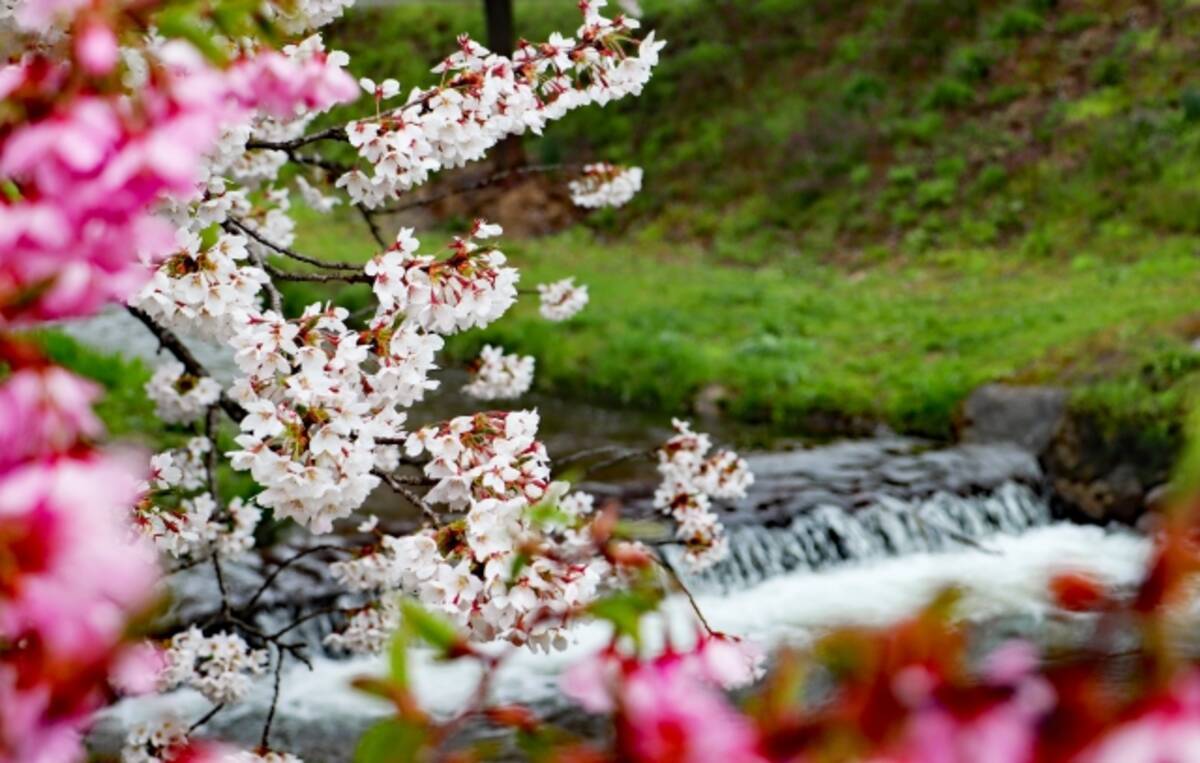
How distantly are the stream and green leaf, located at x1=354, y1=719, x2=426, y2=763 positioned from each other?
14.9 feet

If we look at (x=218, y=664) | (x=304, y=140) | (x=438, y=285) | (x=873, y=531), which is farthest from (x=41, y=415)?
(x=873, y=531)

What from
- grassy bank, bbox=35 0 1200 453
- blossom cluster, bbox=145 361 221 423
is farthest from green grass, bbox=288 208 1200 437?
blossom cluster, bbox=145 361 221 423

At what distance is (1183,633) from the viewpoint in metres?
6.10

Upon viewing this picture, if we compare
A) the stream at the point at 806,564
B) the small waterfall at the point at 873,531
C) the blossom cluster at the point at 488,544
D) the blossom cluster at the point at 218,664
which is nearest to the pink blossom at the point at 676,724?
the blossom cluster at the point at 488,544

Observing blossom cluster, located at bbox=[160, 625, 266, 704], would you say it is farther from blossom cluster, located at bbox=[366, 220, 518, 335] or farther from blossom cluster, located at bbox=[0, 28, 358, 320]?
blossom cluster, located at bbox=[0, 28, 358, 320]

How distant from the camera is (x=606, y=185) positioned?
4.80m

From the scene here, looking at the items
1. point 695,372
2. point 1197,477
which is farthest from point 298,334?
point 695,372

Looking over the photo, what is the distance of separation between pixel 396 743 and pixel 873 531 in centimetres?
710

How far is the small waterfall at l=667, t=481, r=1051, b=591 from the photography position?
7.31 meters

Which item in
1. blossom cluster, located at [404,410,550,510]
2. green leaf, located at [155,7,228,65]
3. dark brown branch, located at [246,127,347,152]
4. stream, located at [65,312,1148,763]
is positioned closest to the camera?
green leaf, located at [155,7,228,65]

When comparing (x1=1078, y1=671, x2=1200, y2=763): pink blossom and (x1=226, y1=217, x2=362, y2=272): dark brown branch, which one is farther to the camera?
(x1=226, y1=217, x2=362, y2=272): dark brown branch

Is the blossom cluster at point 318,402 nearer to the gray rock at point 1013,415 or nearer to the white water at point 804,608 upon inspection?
the white water at point 804,608

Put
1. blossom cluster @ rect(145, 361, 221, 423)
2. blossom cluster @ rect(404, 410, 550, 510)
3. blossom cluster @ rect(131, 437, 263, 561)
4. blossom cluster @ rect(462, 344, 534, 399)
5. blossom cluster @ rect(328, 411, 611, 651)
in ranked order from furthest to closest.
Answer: blossom cluster @ rect(462, 344, 534, 399)
blossom cluster @ rect(145, 361, 221, 423)
blossom cluster @ rect(131, 437, 263, 561)
blossom cluster @ rect(404, 410, 550, 510)
blossom cluster @ rect(328, 411, 611, 651)

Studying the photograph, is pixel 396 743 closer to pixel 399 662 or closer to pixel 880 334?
pixel 399 662
